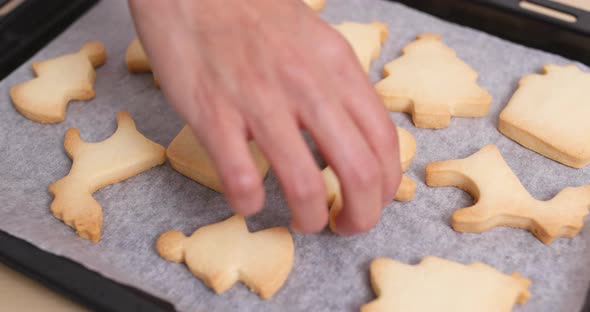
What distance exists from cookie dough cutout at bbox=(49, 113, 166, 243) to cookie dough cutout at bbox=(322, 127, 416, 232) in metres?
0.25

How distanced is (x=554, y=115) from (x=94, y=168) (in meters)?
0.68

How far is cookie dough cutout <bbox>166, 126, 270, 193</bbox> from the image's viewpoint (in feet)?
2.69

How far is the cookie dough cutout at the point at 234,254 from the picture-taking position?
28.1 inches

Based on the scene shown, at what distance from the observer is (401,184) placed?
0.80m

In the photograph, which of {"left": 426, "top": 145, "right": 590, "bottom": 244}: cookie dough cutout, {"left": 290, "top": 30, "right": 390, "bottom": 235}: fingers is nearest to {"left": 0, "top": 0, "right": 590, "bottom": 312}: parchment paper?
{"left": 426, "top": 145, "right": 590, "bottom": 244}: cookie dough cutout

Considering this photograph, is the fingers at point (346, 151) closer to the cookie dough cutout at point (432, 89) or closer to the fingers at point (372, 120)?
the fingers at point (372, 120)

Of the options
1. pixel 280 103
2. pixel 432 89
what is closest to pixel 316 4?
pixel 432 89

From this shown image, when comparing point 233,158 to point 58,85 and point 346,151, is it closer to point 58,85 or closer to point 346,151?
point 346,151

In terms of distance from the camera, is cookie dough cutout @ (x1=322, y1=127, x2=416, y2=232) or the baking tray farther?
the baking tray

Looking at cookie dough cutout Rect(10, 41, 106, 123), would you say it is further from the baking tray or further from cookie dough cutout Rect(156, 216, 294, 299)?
the baking tray

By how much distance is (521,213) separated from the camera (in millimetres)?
770

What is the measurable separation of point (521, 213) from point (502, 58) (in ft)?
1.12

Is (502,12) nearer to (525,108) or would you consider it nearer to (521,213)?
(525,108)

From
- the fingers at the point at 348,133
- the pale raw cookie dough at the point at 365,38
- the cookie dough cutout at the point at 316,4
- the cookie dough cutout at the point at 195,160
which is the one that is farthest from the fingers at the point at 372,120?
the cookie dough cutout at the point at 316,4
